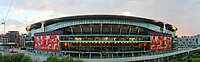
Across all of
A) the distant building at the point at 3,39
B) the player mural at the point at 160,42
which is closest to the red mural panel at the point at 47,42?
the player mural at the point at 160,42

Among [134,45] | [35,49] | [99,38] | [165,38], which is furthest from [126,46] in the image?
[35,49]

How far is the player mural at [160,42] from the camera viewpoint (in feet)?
262

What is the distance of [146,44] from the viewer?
79.0 metres

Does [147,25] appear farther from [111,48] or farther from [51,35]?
[51,35]

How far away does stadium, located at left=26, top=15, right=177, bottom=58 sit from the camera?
2869 inches

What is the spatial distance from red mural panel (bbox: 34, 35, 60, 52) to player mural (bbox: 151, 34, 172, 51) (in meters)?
26.6

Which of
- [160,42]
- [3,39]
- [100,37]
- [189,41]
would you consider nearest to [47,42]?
[100,37]

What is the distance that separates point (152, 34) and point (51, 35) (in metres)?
27.8

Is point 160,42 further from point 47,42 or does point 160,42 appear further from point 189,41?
point 189,41

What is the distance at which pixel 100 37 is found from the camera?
73.0 metres

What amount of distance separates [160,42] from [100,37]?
20662mm

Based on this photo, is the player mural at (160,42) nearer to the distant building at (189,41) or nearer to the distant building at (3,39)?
the distant building at (189,41)

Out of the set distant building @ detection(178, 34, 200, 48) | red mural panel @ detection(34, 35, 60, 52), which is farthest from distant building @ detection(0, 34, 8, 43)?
distant building @ detection(178, 34, 200, 48)

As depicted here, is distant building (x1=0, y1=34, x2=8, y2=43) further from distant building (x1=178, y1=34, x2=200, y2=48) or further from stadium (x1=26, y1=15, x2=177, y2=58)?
stadium (x1=26, y1=15, x2=177, y2=58)
